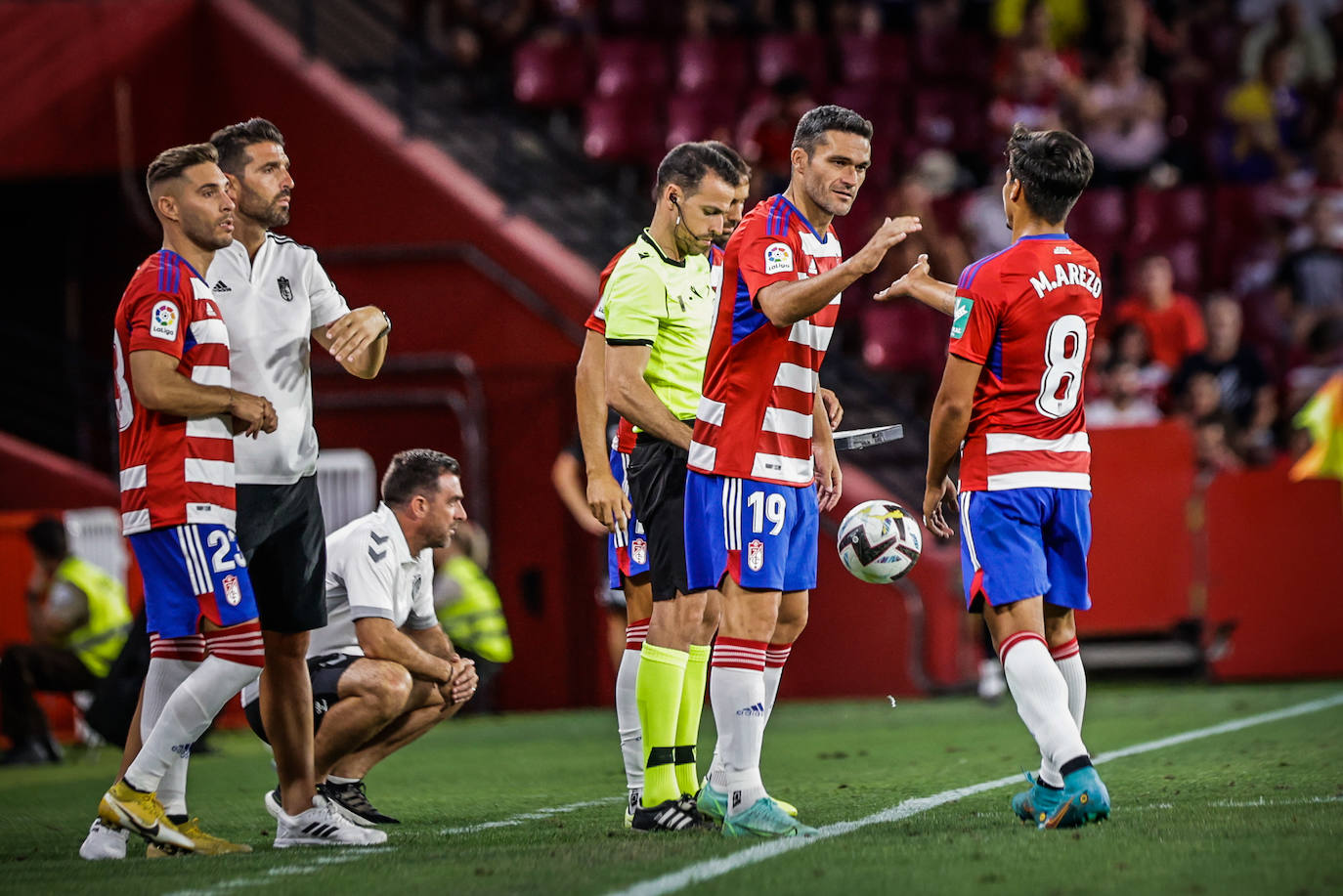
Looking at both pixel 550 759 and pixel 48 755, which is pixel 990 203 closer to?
pixel 550 759

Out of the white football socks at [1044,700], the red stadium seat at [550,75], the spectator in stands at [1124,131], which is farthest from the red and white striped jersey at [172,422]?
the spectator in stands at [1124,131]

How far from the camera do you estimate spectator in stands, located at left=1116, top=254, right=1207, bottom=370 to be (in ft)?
45.8

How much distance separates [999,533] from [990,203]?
30.4ft

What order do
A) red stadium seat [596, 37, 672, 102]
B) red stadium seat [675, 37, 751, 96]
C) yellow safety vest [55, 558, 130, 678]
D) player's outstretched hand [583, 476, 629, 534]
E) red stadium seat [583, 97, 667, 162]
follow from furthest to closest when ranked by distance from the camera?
red stadium seat [675, 37, 751, 96] → red stadium seat [596, 37, 672, 102] → red stadium seat [583, 97, 667, 162] → yellow safety vest [55, 558, 130, 678] → player's outstretched hand [583, 476, 629, 534]

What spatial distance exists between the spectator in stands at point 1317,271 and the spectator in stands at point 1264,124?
1.20 meters

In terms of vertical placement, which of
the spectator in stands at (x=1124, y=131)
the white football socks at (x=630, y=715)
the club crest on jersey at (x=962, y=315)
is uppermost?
the spectator in stands at (x=1124, y=131)

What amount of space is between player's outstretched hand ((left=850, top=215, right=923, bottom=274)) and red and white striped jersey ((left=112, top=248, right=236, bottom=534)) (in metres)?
2.10

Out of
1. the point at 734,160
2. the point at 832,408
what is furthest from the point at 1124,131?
the point at 734,160

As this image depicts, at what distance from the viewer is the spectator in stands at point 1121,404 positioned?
13117 millimetres

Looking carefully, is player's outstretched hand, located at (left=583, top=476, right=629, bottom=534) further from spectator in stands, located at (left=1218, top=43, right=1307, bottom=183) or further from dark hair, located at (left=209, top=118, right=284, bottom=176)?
spectator in stands, located at (left=1218, top=43, right=1307, bottom=183)

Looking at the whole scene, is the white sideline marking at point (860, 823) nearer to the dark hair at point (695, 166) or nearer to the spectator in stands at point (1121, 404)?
the dark hair at point (695, 166)

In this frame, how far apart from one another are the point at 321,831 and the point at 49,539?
648 centimetres

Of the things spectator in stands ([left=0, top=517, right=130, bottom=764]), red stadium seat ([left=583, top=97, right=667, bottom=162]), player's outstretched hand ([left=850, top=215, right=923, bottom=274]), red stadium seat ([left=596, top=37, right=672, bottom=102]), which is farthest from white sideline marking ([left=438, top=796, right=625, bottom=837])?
red stadium seat ([left=596, top=37, right=672, bottom=102])

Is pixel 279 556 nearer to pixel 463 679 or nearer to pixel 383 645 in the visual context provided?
pixel 383 645
